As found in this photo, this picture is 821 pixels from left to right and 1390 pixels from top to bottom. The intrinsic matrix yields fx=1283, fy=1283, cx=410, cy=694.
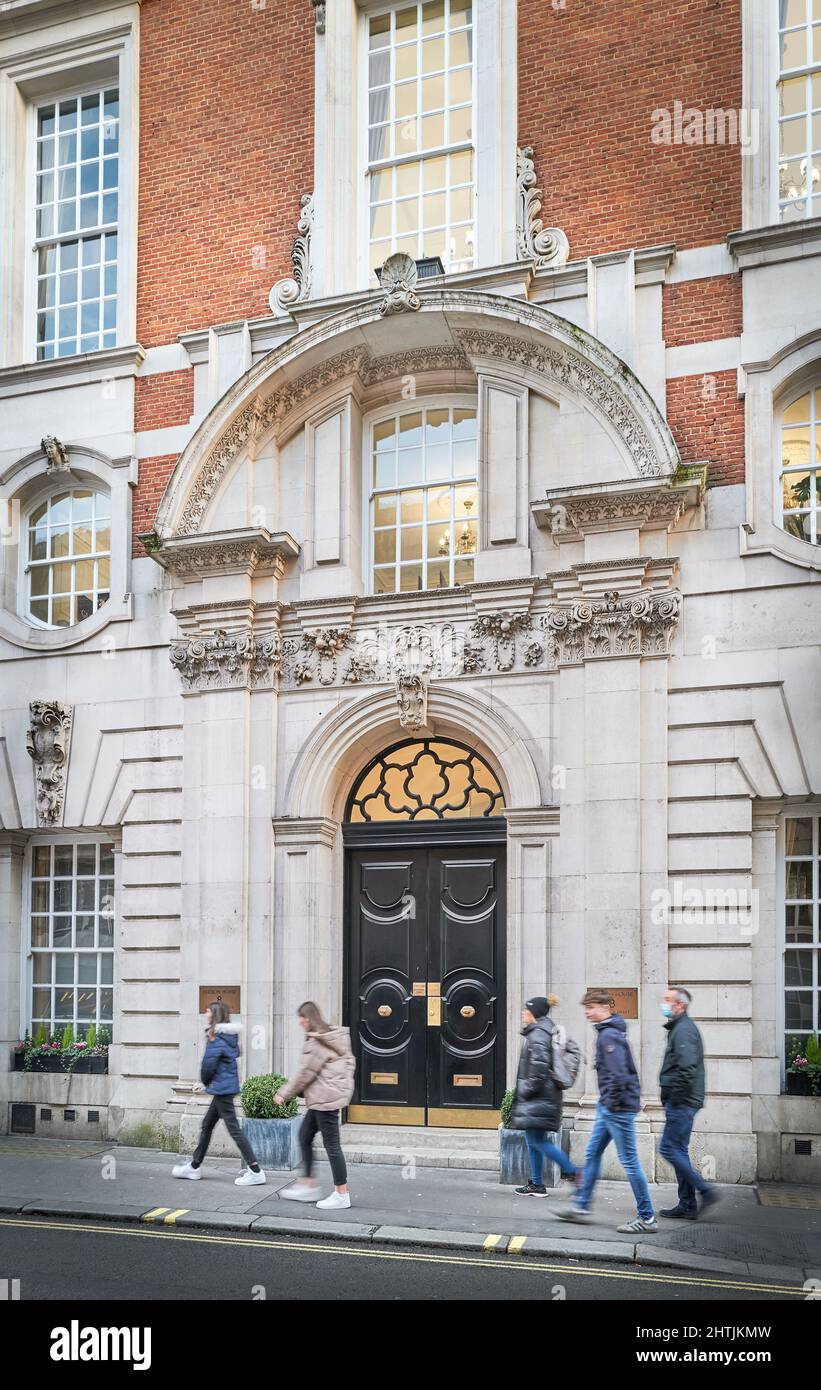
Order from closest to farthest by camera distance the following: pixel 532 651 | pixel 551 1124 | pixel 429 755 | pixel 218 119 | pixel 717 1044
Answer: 1. pixel 551 1124
2. pixel 717 1044
3. pixel 532 651
4. pixel 429 755
5. pixel 218 119

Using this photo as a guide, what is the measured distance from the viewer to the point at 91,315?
54.7 ft

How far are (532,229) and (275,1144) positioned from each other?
395 inches

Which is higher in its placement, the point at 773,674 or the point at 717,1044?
the point at 773,674

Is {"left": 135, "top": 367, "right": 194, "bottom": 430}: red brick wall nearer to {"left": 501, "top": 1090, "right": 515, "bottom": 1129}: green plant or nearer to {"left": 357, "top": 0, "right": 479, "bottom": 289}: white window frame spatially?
{"left": 357, "top": 0, "right": 479, "bottom": 289}: white window frame

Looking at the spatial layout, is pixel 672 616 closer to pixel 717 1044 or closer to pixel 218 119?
pixel 717 1044

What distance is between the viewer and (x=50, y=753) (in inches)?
611

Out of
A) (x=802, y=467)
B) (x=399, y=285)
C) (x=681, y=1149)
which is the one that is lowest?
(x=681, y=1149)

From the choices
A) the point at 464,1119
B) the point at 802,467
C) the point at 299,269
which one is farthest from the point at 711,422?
the point at 464,1119

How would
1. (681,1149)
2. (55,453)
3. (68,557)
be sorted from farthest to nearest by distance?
(68,557) < (55,453) < (681,1149)

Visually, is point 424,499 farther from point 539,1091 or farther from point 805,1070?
point 805,1070

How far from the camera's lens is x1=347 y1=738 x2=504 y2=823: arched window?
14.2m

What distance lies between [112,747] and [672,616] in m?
6.78

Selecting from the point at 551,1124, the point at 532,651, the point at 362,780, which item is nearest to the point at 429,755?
the point at 362,780

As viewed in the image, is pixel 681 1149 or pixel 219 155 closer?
pixel 681 1149
